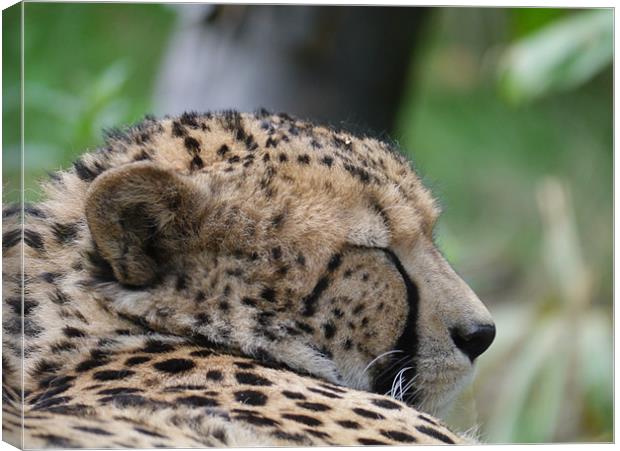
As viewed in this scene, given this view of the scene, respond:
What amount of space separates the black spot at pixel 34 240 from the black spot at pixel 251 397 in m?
0.54

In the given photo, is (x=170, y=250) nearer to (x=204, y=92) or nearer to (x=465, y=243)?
(x=204, y=92)

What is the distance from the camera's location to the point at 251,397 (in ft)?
7.60

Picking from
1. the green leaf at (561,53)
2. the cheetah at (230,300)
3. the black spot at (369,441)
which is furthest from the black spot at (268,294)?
the green leaf at (561,53)

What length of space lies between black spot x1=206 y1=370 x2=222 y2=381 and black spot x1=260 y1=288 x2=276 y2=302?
7.3 inches

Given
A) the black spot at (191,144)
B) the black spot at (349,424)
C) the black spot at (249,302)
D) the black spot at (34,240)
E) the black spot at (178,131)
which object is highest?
the black spot at (178,131)

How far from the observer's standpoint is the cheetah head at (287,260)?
7.98 ft

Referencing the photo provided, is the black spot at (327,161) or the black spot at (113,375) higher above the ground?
the black spot at (327,161)

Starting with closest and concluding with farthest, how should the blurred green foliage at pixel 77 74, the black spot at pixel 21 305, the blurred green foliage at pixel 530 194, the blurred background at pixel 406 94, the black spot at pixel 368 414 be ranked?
the black spot at pixel 368 414
the black spot at pixel 21 305
the blurred green foliage at pixel 77 74
the blurred background at pixel 406 94
the blurred green foliage at pixel 530 194

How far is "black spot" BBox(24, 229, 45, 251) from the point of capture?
254 centimetres

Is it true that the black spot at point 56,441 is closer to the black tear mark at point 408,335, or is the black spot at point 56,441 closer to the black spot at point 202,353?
the black spot at point 202,353

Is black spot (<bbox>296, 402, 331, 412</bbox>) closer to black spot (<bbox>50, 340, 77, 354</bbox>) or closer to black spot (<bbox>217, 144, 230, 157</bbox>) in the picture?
black spot (<bbox>50, 340, 77, 354</bbox>)

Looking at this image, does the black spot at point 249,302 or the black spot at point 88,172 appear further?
the black spot at point 88,172

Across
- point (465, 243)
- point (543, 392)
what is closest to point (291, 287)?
point (543, 392)

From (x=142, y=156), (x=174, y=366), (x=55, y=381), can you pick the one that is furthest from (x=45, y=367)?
(x=142, y=156)
